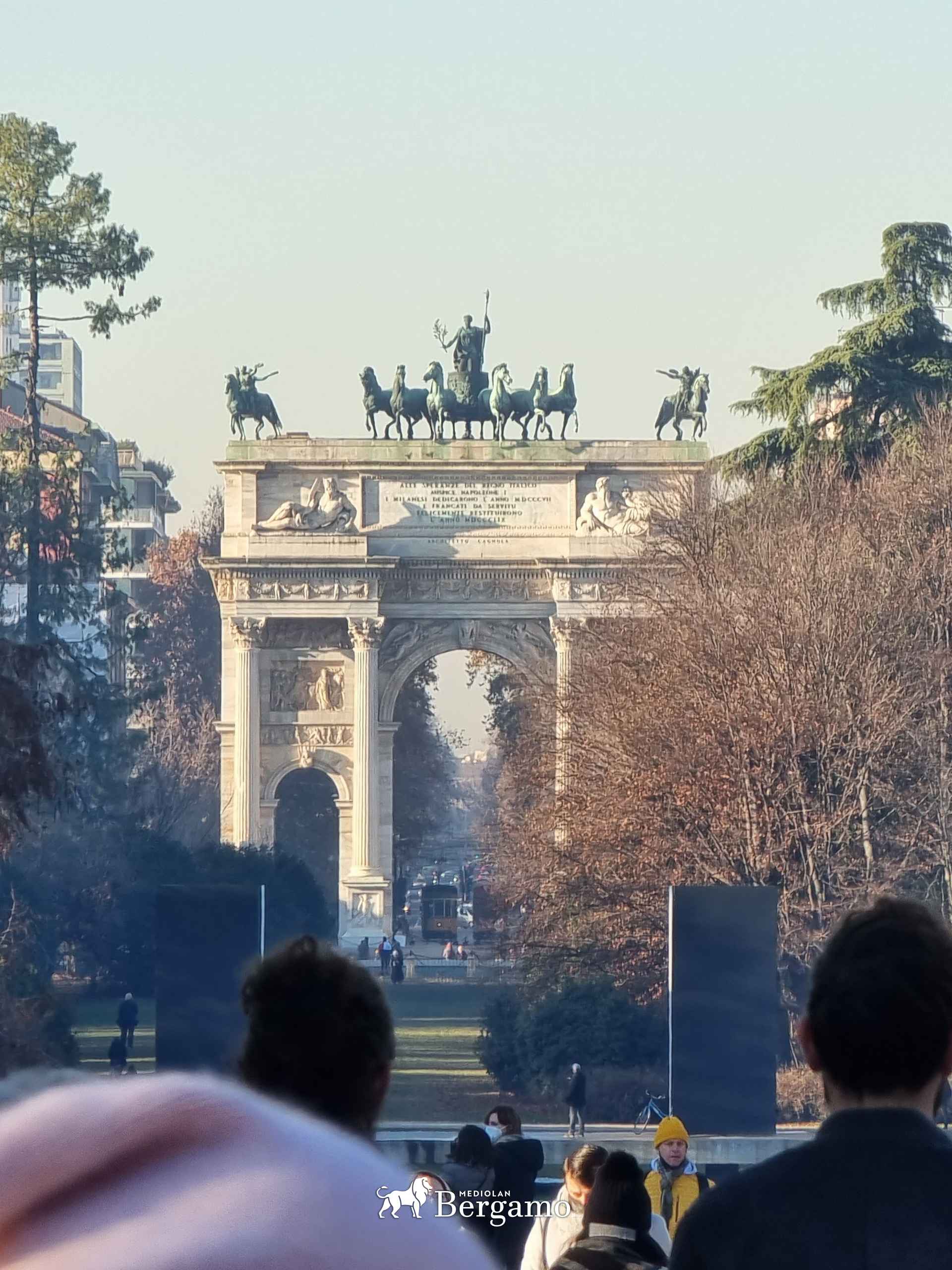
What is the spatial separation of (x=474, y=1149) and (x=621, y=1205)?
2.16 m

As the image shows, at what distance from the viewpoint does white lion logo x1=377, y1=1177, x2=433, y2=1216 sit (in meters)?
1.24

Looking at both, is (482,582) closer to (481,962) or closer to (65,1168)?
(481,962)

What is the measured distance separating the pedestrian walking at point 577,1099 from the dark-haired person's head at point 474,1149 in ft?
63.5

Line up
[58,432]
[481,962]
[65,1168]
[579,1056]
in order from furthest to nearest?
[58,432] → [481,962] → [579,1056] → [65,1168]

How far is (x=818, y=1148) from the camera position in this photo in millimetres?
3207

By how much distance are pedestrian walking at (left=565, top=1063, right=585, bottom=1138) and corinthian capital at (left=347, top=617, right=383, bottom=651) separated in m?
36.5

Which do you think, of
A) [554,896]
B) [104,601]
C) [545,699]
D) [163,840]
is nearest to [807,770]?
[554,896]

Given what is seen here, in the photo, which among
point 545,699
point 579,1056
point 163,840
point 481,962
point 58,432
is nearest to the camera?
point 579,1056

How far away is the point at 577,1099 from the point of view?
1145 inches

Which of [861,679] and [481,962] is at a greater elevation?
[861,679]

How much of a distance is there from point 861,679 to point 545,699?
12055mm

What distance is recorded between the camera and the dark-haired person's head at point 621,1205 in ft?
21.2

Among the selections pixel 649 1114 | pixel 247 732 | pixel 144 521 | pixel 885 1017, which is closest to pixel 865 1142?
pixel 885 1017

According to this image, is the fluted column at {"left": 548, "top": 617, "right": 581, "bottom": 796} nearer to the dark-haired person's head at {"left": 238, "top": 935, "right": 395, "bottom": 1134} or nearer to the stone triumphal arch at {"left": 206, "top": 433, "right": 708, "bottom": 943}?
the stone triumphal arch at {"left": 206, "top": 433, "right": 708, "bottom": 943}
